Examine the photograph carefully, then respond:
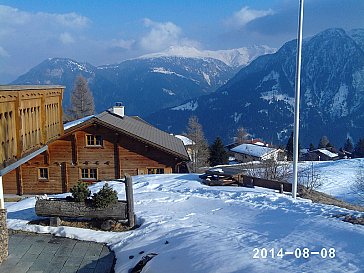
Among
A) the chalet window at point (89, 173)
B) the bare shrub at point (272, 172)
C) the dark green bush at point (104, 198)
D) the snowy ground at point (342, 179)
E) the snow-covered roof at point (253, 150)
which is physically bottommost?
the snow-covered roof at point (253, 150)

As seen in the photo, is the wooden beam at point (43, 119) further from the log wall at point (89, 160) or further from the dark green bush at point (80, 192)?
the log wall at point (89, 160)

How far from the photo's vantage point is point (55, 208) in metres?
10.9

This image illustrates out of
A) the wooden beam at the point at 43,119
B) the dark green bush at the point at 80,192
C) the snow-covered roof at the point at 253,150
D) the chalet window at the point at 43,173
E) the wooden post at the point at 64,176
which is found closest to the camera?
the wooden beam at the point at 43,119

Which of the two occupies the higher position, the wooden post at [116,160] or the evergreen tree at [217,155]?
the wooden post at [116,160]

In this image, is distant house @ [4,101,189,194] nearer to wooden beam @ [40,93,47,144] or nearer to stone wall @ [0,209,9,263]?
wooden beam @ [40,93,47,144]

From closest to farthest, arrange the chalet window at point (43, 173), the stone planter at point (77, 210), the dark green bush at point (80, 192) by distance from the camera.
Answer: the stone planter at point (77, 210) → the dark green bush at point (80, 192) → the chalet window at point (43, 173)

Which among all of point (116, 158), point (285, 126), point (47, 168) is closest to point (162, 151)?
point (116, 158)

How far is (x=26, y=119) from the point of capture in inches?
351

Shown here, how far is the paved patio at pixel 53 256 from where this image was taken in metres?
8.64

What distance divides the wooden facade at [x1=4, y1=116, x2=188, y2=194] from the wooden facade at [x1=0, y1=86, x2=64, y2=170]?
32.9 feet

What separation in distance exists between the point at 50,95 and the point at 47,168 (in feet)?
40.8

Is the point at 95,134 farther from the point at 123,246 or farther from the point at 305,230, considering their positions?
the point at 305,230
